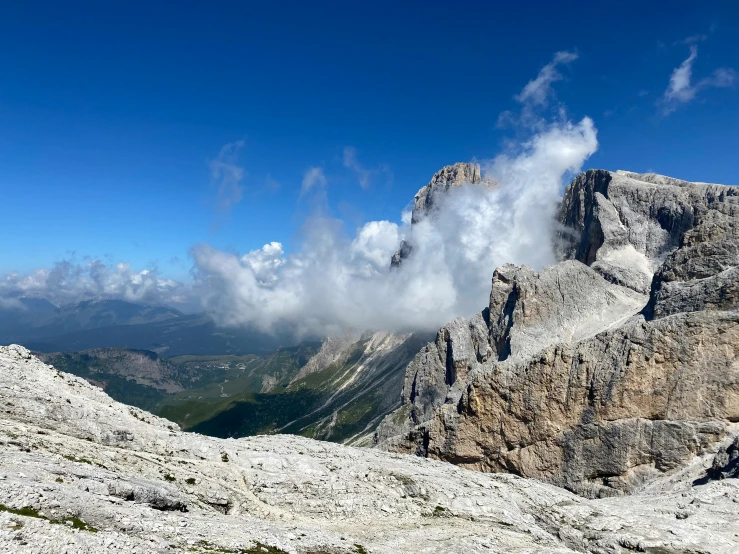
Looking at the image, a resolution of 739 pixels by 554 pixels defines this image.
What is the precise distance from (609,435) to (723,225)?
96634mm

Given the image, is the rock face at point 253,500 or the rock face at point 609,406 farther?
the rock face at point 609,406

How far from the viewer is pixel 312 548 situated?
34.9 meters

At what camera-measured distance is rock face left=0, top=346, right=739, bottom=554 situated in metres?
29.7

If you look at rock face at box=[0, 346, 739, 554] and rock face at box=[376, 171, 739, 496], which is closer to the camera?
rock face at box=[0, 346, 739, 554]

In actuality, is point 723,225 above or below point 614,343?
above

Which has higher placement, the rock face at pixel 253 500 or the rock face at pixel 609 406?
the rock face at pixel 609 406

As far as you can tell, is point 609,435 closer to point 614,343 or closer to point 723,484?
point 614,343

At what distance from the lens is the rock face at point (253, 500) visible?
1169 inches

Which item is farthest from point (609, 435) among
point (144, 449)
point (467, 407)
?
point (144, 449)

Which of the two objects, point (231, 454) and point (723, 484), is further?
point (723, 484)

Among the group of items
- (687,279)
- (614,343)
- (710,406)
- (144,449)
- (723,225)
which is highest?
(723,225)

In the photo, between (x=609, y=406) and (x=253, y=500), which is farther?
(x=609, y=406)

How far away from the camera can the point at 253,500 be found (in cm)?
4525

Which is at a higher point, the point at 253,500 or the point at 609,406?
the point at 609,406
